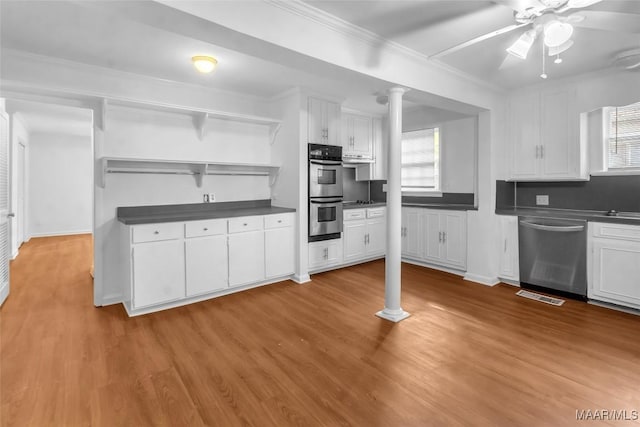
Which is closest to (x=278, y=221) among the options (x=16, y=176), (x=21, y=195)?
(x=16, y=176)

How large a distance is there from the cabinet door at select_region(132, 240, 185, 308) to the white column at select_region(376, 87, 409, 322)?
2069mm

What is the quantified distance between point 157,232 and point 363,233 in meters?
2.99

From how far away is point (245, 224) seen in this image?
3.87m

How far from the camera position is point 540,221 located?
375 cm

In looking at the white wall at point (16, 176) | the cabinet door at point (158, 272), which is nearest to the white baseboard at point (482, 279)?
the cabinet door at point (158, 272)

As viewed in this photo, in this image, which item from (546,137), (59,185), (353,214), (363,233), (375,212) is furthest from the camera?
(59,185)

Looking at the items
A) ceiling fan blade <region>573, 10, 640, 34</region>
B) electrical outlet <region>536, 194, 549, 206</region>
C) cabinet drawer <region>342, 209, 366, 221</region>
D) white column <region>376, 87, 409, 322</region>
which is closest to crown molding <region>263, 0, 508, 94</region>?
white column <region>376, 87, 409, 322</region>

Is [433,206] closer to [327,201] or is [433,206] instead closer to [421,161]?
[421,161]

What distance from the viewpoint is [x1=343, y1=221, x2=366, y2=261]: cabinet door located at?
493cm

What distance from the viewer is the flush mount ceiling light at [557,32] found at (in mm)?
1892

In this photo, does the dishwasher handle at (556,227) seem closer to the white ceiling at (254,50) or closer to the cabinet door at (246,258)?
the white ceiling at (254,50)

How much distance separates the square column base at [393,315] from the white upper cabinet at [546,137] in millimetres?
2424

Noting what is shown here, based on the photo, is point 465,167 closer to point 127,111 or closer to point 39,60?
point 127,111

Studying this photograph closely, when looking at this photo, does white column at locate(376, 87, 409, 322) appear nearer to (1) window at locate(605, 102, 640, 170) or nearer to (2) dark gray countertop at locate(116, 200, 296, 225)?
(2) dark gray countertop at locate(116, 200, 296, 225)
